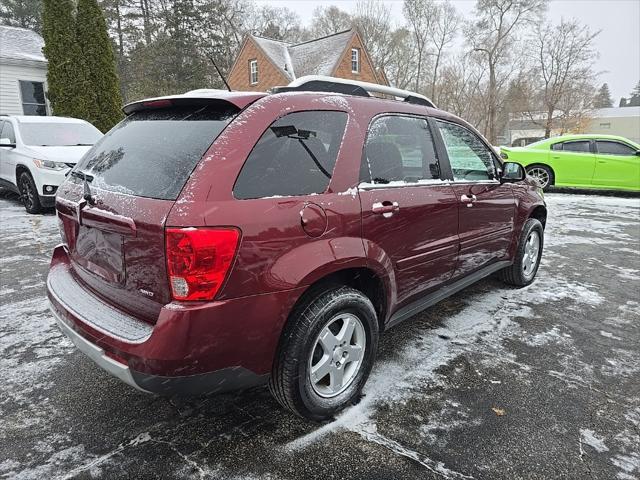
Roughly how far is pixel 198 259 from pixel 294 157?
0.74 m

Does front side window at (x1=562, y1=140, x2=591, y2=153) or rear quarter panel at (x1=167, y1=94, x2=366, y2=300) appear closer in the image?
rear quarter panel at (x1=167, y1=94, x2=366, y2=300)

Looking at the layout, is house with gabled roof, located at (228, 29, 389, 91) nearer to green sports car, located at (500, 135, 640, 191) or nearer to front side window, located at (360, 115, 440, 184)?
green sports car, located at (500, 135, 640, 191)

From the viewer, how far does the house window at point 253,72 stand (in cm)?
3116

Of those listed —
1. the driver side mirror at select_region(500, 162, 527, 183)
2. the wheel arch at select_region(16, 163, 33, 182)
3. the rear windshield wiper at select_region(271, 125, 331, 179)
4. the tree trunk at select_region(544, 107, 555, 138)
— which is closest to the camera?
the rear windshield wiper at select_region(271, 125, 331, 179)

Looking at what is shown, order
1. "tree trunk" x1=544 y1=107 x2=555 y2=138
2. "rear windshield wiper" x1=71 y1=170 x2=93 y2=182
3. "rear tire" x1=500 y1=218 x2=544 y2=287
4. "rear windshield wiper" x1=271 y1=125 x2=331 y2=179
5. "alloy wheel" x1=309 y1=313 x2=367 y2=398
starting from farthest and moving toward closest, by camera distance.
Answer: "tree trunk" x1=544 y1=107 x2=555 y2=138 → "rear tire" x1=500 y1=218 x2=544 y2=287 → "rear windshield wiper" x1=71 y1=170 x2=93 y2=182 → "alloy wheel" x1=309 y1=313 x2=367 y2=398 → "rear windshield wiper" x1=271 y1=125 x2=331 y2=179

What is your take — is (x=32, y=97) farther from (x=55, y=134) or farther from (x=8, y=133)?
(x=55, y=134)

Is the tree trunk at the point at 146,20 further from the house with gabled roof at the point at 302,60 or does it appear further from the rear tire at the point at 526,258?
the rear tire at the point at 526,258

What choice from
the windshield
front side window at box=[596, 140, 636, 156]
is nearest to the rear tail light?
the windshield

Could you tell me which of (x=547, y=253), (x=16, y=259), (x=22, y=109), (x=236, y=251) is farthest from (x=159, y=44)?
(x=236, y=251)

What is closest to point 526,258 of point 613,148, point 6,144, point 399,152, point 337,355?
point 399,152

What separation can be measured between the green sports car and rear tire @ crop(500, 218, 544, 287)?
683cm

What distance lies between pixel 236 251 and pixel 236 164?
40cm

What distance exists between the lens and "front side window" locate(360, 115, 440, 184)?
2582 millimetres

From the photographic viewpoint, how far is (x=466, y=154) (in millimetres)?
3617
